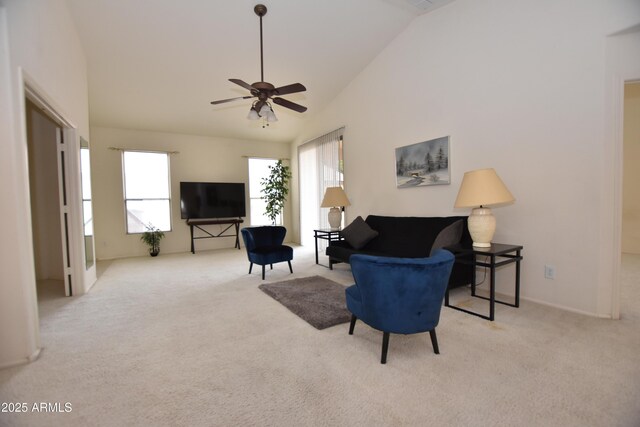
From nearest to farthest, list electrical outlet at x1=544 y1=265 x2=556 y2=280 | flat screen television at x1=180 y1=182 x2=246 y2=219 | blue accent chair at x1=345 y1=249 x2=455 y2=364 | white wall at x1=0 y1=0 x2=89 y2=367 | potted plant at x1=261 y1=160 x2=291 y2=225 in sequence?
blue accent chair at x1=345 y1=249 x2=455 y2=364, white wall at x1=0 y1=0 x2=89 y2=367, electrical outlet at x1=544 y1=265 x2=556 y2=280, flat screen television at x1=180 y1=182 x2=246 y2=219, potted plant at x1=261 y1=160 x2=291 y2=225

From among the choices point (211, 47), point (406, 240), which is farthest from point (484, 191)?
point (211, 47)

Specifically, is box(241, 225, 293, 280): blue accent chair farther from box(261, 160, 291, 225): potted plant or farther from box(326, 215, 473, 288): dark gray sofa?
box(261, 160, 291, 225): potted plant

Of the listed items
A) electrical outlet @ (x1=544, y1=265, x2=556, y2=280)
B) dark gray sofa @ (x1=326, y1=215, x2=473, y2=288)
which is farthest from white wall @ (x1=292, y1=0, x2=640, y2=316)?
dark gray sofa @ (x1=326, y1=215, x2=473, y2=288)

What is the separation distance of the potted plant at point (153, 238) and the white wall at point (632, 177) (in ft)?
30.6

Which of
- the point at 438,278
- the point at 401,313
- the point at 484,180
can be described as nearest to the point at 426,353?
the point at 401,313

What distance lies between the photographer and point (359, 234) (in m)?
4.36

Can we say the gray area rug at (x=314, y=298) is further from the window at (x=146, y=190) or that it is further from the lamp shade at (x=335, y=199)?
the window at (x=146, y=190)

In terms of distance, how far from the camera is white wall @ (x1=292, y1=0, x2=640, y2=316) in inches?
105

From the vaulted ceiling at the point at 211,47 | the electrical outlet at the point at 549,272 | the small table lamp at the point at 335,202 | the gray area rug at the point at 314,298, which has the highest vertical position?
the vaulted ceiling at the point at 211,47

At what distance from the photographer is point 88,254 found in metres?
4.13

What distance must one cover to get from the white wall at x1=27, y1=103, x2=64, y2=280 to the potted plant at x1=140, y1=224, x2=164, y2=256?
1.76 m

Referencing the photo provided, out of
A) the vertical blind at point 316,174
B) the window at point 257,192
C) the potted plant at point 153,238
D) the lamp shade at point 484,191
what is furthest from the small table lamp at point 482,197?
the potted plant at point 153,238

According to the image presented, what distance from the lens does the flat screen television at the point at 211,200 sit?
21.6 ft

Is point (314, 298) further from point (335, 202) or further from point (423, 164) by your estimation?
point (423, 164)
